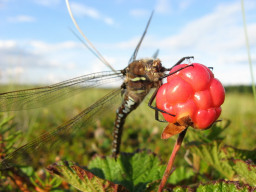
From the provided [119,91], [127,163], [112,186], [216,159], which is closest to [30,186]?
[127,163]

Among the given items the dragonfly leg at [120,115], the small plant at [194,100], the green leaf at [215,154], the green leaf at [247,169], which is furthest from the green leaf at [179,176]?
the small plant at [194,100]

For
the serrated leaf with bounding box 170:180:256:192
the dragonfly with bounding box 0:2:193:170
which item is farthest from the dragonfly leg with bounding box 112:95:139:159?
the serrated leaf with bounding box 170:180:256:192

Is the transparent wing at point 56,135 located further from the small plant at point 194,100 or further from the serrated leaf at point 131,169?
the small plant at point 194,100

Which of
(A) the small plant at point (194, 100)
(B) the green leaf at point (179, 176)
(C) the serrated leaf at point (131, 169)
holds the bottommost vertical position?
(B) the green leaf at point (179, 176)

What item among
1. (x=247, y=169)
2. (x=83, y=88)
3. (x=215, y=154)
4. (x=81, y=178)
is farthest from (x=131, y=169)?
(x=83, y=88)

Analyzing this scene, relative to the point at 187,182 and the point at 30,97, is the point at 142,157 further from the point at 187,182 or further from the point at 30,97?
the point at 30,97

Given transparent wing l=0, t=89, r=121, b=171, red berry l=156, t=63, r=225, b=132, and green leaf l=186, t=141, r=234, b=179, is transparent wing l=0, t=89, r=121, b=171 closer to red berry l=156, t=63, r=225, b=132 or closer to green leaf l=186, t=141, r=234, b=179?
green leaf l=186, t=141, r=234, b=179
